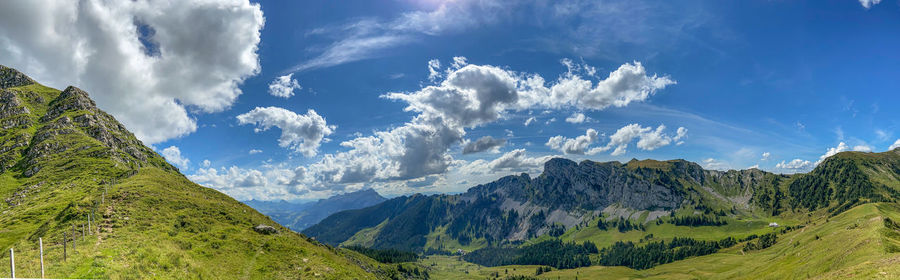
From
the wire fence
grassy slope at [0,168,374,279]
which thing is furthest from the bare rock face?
the wire fence

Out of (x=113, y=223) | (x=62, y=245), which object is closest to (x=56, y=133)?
(x=113, y=223)

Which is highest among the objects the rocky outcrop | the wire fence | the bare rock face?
the bare rock face

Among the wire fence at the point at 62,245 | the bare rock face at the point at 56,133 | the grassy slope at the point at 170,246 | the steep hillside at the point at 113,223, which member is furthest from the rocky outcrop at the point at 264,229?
the bare rock face at the point at 56,133

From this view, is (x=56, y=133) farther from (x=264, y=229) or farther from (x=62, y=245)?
(x=62, y=245)

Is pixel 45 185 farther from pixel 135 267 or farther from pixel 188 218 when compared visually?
pixel 135 267

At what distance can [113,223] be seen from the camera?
235 ft

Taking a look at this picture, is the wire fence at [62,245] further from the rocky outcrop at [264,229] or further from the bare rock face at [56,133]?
the bare rock face at [56,133]

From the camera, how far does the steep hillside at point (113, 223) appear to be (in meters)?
56.8

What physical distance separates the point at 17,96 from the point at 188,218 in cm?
17208

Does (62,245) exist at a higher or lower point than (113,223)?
lower

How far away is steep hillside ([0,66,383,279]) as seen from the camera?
56.8m

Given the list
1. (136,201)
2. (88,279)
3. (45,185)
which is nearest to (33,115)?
(45,185)

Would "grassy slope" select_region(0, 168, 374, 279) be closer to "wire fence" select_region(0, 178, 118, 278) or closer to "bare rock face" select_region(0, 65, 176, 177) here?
"wire fence" select_region(0, 178, 118, 278)

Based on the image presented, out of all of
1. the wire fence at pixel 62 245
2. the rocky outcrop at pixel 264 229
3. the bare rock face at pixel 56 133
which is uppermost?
the bare rock face at pixel 56 133
